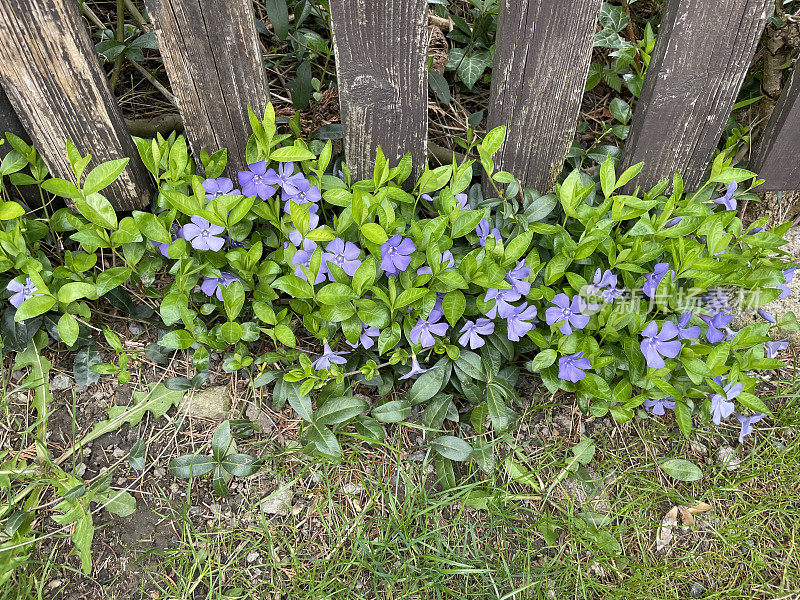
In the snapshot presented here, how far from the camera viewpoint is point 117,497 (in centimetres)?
178

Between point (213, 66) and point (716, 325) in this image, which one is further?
point (716, 325)

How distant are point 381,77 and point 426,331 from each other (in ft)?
2.38

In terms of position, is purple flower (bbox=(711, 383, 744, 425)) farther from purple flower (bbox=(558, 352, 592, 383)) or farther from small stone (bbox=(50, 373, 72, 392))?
small stone (bbox=(50, 373, 72, 392))

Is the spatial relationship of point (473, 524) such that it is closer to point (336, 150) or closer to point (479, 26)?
point (336, 150)

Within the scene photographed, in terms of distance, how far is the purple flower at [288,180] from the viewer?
1800 millimetres

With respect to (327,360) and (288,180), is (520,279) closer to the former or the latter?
(327,360)

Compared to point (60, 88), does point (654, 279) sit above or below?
below

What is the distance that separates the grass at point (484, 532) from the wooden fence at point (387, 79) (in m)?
0.92

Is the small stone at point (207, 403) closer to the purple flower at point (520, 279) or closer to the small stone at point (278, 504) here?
the small stone at point (278, 504)

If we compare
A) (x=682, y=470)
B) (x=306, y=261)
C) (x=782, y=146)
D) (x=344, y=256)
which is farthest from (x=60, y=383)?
(x=782, y=146)

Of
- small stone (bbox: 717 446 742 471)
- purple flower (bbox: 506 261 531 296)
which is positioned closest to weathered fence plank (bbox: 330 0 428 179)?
purple flower (bbox: 506 261 531 296)

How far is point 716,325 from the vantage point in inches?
74.0

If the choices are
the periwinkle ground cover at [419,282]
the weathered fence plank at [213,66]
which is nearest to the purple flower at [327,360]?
the periwinkle ground cover at [419,282]

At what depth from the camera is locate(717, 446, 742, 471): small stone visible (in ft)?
6.77
